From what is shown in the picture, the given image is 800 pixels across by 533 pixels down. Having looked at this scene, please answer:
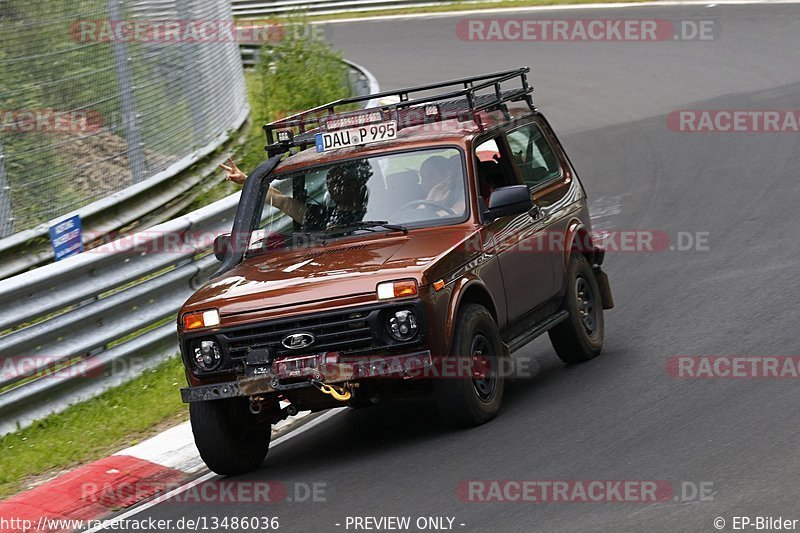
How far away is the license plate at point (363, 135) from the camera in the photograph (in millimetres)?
8891

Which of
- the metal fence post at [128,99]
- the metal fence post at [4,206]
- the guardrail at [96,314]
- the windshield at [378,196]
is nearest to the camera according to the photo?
the windshield at [378,196]

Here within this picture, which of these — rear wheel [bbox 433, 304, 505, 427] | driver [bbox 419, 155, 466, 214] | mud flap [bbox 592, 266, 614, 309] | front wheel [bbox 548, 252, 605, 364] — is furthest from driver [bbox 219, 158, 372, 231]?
mud flap [bbox 592, 266, 614, 309]

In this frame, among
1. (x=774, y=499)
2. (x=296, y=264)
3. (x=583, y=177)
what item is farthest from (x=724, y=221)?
(x=774, y=499)

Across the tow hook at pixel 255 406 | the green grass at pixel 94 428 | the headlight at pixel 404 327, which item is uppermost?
the headlight at pixel 404 327

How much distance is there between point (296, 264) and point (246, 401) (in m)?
0.89

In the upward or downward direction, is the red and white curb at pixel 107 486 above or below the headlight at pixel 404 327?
below

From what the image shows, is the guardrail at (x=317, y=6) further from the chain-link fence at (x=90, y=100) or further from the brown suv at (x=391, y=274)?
the brown suv at (x=391, y=274)

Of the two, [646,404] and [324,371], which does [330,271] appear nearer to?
[324,371]

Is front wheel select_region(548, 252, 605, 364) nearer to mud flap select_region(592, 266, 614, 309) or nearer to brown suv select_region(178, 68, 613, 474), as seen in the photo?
brown suv select_region(178, 68, 613, 474)

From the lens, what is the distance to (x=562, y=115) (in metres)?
21.4

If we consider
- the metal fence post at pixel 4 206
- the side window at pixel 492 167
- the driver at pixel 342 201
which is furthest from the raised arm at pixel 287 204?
the metal fence post at pixel 4 206

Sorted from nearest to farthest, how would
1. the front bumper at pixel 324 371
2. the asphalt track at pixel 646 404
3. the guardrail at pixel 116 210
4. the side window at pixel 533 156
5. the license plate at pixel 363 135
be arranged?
the asphalt track at pixel 646 404 < the front bumper at pixel 324 371 < the license plate at pixel 363 135 < the side window at pixel 533 156 < the guardrail at pixel 116 210

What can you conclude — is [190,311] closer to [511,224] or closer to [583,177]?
[511,224]

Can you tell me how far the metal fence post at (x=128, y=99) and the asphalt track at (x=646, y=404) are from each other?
4321 millimetres
